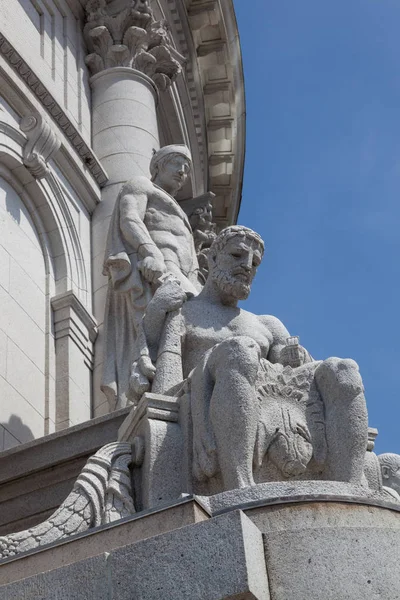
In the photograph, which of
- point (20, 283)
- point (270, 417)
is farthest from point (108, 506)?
point (20, 283)

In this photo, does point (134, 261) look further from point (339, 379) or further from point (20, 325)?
point (339, 379)

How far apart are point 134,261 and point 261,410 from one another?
5472 millimetres

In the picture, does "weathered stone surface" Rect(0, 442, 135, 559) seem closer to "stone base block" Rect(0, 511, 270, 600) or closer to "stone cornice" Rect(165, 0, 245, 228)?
"stone base block" Rect(0, 511, 270, 600)

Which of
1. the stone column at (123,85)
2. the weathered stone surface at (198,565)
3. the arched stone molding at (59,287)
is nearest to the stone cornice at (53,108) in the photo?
the stone column at (123,85)

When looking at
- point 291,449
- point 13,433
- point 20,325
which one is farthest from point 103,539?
point 20,325

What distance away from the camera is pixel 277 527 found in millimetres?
7074

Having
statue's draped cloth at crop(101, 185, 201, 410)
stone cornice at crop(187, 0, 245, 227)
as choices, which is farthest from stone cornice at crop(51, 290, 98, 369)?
stone cornice at crop(187, 0, 245, 227)

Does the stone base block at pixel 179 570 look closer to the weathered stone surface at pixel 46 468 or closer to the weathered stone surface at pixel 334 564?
the weathered stone surface at pixel 334 564

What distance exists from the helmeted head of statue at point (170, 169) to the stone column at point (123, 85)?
5.98 feet

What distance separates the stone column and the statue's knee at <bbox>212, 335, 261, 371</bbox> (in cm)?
803

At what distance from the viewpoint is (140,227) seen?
13.6 meters

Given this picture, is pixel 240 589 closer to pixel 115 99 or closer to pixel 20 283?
pixel 20 283

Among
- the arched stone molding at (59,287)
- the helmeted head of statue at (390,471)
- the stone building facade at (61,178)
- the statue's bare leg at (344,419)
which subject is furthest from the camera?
the arched stone molding at (59,287)

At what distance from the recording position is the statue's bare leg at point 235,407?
7988 millimetres
